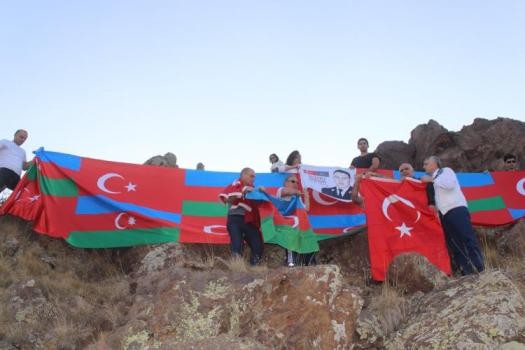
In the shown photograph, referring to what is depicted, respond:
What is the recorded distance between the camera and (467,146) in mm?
12820

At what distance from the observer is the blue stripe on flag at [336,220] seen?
9.12m

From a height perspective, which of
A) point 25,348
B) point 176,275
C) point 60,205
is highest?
point 60,205

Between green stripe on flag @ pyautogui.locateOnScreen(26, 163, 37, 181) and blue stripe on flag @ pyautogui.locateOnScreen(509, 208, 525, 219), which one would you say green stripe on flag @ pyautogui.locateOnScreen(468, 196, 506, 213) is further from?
green stripe on flag @ pyautogui.locateOnScreen(26, 163, 37, 181)

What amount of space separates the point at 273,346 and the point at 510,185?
7732 mm

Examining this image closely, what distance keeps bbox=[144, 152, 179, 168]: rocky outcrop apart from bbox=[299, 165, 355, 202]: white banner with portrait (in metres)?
3.87

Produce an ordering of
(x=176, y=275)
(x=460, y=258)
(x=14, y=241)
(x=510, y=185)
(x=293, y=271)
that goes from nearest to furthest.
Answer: (x=293, y=271) < (x=176, y=275) < (x=460, y=258) < (x=14, y=241) < (x=510, y=185)

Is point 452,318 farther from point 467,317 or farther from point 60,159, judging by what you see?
point 60,159

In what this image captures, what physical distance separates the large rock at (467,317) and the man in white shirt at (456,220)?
2.10 meters

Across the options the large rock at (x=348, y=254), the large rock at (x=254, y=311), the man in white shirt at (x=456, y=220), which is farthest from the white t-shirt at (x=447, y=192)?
the large rock at (x=254, y=311)

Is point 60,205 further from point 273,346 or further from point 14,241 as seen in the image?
point 273,346

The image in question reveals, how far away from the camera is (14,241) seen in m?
8.16

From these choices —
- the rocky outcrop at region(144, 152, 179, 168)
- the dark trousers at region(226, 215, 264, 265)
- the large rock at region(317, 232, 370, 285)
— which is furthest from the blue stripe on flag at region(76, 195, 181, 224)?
the rocky outcrop at region(144, 152, 179, 168)

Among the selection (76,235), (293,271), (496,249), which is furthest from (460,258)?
(76,235)

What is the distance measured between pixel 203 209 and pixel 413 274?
4.04 m
